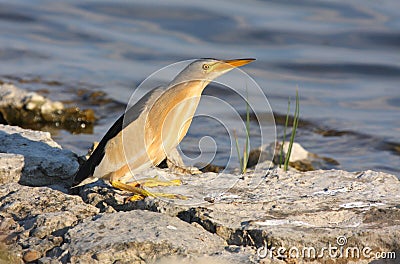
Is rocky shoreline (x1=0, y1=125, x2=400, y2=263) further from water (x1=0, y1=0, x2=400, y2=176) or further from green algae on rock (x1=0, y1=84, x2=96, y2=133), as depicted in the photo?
green algae on rock (x1=0, y1=84, x2=96, y2=133)

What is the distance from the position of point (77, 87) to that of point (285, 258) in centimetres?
852

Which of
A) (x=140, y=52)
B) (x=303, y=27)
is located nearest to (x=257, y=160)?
(x=140, y=52)

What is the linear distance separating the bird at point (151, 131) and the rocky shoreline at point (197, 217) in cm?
16

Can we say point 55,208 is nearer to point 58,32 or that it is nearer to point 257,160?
point 257,160

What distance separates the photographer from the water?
413 inches

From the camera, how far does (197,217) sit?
4.41 metres

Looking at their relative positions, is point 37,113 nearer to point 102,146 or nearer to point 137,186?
point 102,146

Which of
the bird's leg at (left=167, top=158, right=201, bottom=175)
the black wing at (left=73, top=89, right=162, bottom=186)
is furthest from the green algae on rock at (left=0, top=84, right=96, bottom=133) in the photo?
the black wing at (left=73, top=89, right=162, bottom=186)

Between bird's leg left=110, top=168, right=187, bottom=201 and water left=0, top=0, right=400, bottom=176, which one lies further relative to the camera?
water left=0, top=0, right=400, bottom=176

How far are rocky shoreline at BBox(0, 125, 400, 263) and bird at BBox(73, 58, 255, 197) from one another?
16 cm

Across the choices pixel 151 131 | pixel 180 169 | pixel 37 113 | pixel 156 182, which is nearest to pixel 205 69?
pixel 151 131

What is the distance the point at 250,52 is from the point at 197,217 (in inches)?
374

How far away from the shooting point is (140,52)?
13.8m

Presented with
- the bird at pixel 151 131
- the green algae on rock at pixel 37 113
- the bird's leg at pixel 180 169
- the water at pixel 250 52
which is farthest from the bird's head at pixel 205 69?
the green algae on rock at pixel 37 113
